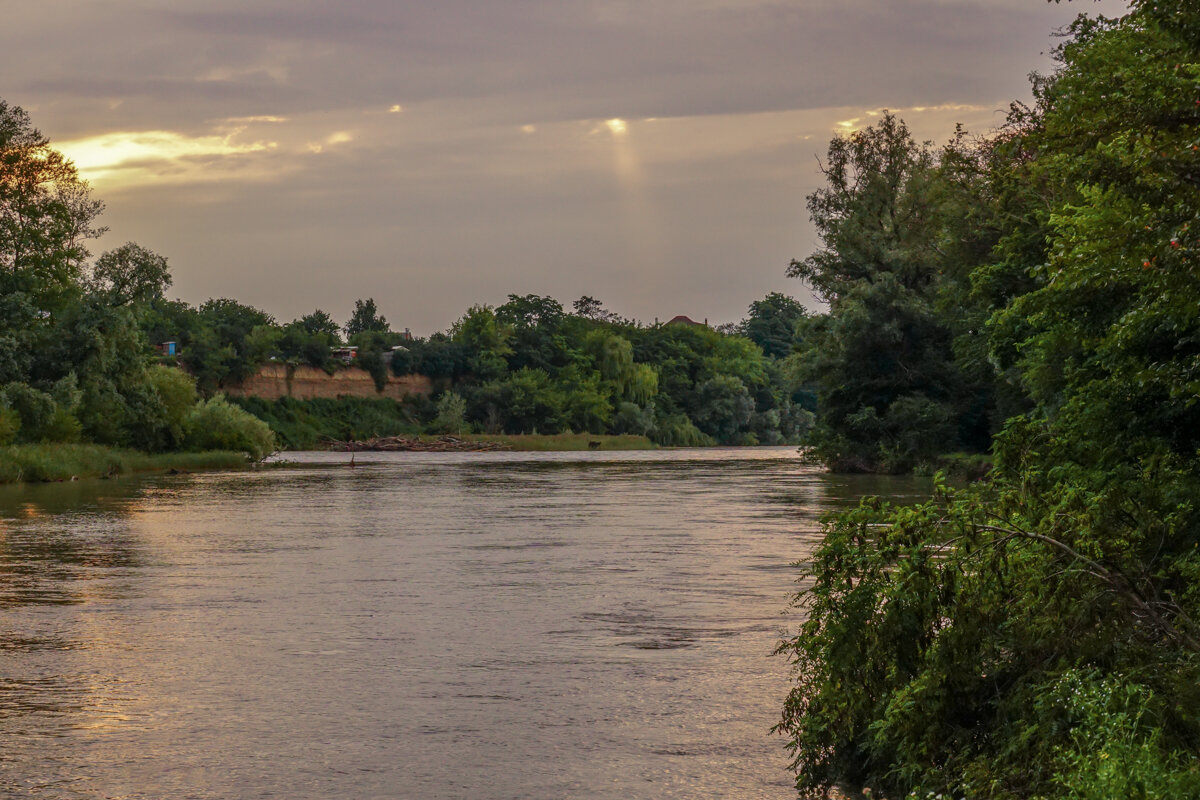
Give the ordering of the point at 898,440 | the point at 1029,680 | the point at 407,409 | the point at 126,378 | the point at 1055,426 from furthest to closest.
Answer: the point at 407,409 < the point at 126,378 < the point at 898,440 < the point at 1055,426 < the point at 1029,680

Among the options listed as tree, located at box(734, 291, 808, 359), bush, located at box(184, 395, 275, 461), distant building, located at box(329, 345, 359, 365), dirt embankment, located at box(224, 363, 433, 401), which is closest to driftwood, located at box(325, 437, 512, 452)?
dirt embankment, located at box(224, 363, 433, 401)

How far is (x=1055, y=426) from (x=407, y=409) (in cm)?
12171

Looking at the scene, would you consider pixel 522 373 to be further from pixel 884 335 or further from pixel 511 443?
pixel 884 335

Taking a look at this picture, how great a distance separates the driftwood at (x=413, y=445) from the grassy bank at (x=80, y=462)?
141ft

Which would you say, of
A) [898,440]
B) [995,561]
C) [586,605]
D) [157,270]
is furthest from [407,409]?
[995,561]

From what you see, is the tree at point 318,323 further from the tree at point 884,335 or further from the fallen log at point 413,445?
the tree at point 884,335

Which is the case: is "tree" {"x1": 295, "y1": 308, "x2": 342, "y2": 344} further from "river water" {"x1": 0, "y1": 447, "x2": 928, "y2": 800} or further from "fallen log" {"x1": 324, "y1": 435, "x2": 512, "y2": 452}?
"river water" {"x1": 0, "y1": 447, "x2": 928, "y2": 800}

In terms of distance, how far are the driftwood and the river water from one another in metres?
80.1

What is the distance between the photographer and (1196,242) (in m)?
8.23

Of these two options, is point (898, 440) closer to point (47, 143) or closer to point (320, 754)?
point (47, 143)

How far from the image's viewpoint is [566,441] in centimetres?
11881

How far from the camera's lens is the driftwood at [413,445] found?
110 m

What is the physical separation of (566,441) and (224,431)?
51312 mm

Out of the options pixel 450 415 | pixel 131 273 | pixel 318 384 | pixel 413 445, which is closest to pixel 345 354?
pixel 318 384
